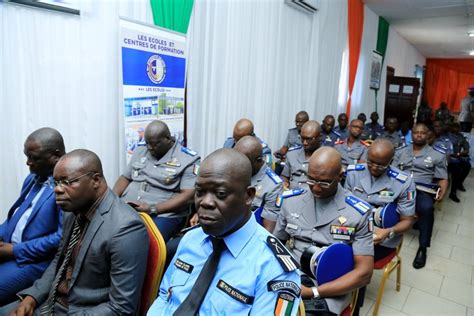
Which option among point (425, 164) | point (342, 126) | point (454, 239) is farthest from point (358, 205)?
point (342, 126)

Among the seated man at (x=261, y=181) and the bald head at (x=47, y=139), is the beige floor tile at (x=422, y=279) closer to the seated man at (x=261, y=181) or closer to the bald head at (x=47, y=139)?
the seated man at (x=261, y=181)

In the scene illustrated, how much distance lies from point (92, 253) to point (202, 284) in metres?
0.50

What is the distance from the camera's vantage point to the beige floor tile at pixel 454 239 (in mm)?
3588

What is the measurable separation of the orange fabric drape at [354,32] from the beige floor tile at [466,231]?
3517mm

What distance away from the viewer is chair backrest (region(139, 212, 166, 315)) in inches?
53.7

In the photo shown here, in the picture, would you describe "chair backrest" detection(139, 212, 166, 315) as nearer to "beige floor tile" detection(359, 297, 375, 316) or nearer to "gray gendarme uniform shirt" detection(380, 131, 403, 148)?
"beige floor tile" detection(359, 297, 375, 316)

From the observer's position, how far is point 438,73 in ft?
47.2

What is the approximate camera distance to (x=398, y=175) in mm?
2389

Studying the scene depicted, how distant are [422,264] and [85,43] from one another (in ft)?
11.6

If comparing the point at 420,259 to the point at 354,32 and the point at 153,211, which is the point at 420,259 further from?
the point at 354,32

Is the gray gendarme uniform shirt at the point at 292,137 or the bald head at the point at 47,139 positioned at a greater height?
the bald head at the point at 47,139

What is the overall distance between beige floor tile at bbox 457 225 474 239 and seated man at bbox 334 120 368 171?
1.46 m

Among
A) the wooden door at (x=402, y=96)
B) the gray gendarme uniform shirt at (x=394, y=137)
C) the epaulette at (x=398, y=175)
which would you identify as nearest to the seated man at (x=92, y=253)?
the epaulette at (x=398, y=175)

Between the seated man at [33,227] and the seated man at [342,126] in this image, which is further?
the seated man at [342,126]
